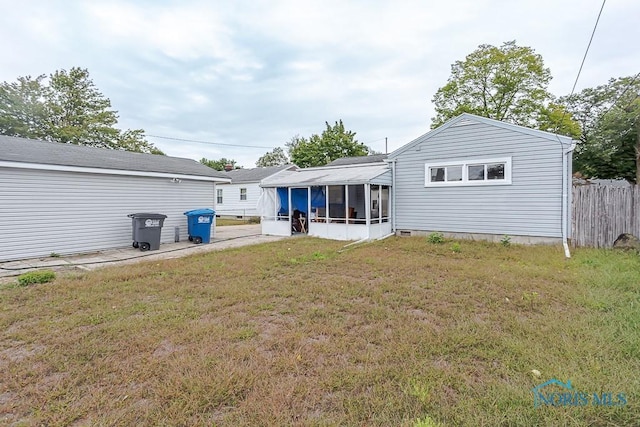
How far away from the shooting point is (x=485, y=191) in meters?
9.81

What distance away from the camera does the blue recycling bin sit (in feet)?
35.8

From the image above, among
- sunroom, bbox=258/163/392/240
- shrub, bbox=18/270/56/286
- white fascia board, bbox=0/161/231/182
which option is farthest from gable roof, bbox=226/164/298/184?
shrub, bbox=18/270/56/286

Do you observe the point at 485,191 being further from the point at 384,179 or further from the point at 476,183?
the point at 384,179

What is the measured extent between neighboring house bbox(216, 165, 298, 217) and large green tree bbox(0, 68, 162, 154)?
1195 centimetres

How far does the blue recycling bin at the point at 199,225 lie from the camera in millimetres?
10917

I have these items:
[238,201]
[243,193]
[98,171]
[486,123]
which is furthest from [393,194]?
[238,201]

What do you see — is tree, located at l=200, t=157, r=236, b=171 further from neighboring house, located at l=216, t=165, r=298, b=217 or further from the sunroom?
the sunroom

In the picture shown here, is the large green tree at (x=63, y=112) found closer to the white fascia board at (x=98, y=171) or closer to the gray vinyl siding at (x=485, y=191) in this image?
the white fascia board at (x=98, y=171)

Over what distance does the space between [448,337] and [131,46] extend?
13927 millimetres

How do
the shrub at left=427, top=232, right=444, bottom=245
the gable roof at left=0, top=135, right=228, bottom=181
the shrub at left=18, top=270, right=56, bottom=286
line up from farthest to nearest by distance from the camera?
the shrub at left=427, top=232, right=444, bottom=245
the gable roof at left=0, top=135, right=228, bottom=181
the shrub at left=18, top=270, right=56, bottom=286

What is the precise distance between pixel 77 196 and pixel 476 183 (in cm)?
1208

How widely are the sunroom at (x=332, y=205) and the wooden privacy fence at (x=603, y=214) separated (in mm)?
5502

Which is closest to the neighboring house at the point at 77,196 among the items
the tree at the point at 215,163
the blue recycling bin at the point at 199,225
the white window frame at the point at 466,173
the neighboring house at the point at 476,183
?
the blue recycling bin at the point at 199,225

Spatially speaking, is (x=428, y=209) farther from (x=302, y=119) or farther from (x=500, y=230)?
(x=302, y=119)
